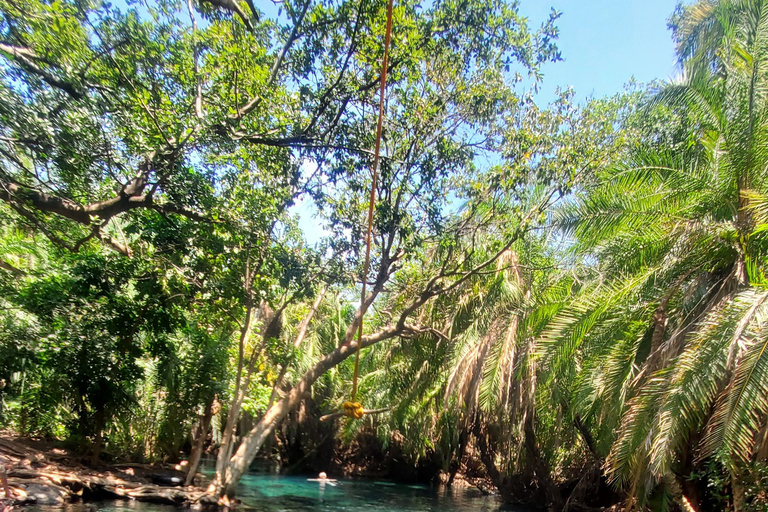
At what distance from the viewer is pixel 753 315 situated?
6.13 metres

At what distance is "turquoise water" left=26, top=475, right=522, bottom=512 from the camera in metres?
12.3

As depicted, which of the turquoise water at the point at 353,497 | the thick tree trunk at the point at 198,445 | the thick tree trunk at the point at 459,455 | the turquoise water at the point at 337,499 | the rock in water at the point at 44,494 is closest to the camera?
the rock in water at the point at 44,494

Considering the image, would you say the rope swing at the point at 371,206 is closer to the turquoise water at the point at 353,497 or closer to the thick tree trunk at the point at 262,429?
the thick tree trunk at the point at 262,429

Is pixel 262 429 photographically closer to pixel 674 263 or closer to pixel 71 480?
pixel 71 480

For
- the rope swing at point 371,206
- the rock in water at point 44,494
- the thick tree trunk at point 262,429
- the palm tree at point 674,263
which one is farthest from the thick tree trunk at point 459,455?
the rock in water at point 44,494

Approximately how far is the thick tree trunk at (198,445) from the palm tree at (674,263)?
9.36 metres

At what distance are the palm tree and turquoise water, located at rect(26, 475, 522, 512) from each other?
26.0ft

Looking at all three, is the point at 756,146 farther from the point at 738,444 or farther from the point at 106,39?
the point at 106,39

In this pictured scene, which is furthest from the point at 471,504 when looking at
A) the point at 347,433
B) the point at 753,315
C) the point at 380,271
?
the point at 753,315

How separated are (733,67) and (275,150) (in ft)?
25.7

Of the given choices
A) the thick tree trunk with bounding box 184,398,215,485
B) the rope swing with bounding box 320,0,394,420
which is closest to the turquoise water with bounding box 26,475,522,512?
the thick tree trunk with bounding box 184,398,215,485

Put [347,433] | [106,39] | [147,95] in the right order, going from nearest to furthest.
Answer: [106,39], [147,95], [347,433]

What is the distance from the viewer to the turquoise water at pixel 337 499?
40.3 ft

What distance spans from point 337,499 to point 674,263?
12290 mm
